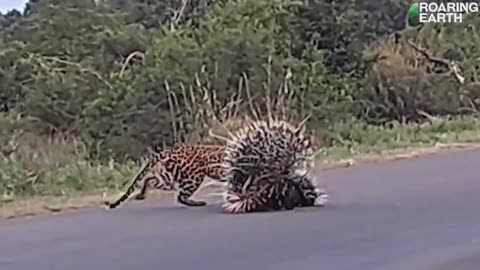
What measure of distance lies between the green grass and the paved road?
4.77 ft

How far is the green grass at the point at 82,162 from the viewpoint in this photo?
11.9 meters

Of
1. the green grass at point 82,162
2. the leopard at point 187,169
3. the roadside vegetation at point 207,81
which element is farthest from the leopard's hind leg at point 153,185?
the roadside vegetation at point 207,81

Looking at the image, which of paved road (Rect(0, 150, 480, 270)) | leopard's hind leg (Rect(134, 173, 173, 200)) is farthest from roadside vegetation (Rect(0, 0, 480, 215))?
paved road (Rect(0, 150, 480, 270))

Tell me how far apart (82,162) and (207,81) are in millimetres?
6051

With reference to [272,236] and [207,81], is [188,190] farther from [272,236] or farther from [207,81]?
[207,81]

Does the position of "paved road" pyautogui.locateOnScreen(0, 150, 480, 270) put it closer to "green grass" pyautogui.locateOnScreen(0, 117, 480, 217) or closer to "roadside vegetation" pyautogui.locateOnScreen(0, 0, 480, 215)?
"green grass" pyautogui.locateOnScreen(0, 117, 480, 217)

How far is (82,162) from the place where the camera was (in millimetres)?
15203

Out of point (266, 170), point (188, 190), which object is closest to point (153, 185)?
point (188, 190)

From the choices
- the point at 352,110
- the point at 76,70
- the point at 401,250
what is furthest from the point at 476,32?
the point at 401,250

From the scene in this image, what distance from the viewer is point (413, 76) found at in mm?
27531

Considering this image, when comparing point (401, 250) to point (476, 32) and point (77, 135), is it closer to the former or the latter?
point (77, 135)

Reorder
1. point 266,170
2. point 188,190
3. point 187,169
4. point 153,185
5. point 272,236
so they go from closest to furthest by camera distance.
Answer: point 272,236
point 266,170
point 187,169
point 188,190
point 153,185

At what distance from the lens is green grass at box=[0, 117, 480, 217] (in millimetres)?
11938

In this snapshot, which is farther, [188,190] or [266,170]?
[188,190]
